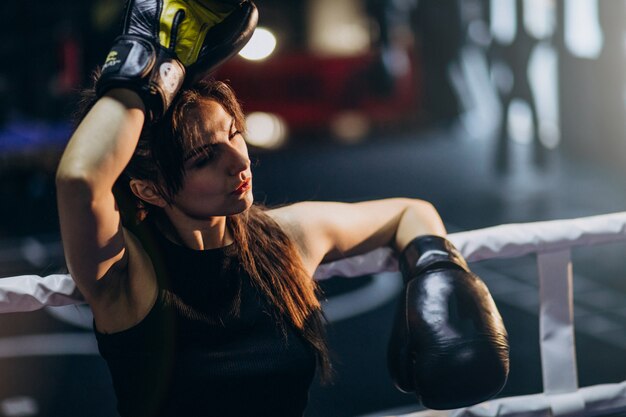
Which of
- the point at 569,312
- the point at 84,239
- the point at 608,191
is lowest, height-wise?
the point at 608,191

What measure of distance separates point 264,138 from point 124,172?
30.9ft

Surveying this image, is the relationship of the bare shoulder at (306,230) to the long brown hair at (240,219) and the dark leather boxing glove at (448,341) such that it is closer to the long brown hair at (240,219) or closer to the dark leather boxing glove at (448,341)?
the long brown hair at (240,219)

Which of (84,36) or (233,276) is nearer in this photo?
(233,276)

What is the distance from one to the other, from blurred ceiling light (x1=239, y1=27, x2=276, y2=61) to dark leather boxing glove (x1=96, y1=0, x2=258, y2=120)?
930cm

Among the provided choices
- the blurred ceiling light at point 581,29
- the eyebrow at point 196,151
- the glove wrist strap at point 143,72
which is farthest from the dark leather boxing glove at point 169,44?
the blurred ceiling light at point 581,29

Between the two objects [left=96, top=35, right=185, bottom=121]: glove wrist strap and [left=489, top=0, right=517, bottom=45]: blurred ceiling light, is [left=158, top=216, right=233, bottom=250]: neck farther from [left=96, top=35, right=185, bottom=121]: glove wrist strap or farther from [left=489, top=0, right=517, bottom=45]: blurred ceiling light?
[left=489, top=0, right=517, bottom=45]: blurred ceiling light

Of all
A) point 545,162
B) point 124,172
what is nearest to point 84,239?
point 124,172

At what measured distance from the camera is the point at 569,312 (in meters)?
1.87

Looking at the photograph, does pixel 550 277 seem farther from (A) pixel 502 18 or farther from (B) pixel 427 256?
(A) pixel 502 18

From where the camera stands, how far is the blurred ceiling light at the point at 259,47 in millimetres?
10562

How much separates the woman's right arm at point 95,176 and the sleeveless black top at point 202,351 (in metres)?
0.17

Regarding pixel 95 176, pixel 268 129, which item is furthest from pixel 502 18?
pixel 95 176

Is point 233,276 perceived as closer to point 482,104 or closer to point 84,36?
point 84,36

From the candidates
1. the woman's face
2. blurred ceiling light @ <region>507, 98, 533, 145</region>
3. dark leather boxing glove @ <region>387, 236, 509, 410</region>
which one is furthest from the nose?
blurred ceiling light @ <region>507, 98, 533, 145</region>
